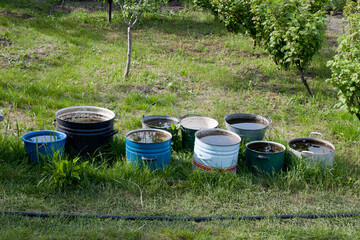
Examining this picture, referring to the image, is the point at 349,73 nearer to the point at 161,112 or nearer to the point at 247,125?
the point at 247,125

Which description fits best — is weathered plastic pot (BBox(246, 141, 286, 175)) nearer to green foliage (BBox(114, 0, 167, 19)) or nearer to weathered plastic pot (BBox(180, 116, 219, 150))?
weathered plastic pot (BBox(180, 116, 219, 150))

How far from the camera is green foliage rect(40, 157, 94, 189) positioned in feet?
11.9

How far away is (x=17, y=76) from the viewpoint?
655 centimetres

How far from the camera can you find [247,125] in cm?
467

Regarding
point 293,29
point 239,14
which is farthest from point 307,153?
point 239,14

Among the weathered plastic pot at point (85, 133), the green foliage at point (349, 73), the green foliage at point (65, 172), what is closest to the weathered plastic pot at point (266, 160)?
the green foliage at point (349, 73)

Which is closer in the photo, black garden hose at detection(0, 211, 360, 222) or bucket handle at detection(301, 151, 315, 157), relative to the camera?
black garden hose at detection(0, 211, 360, 222)

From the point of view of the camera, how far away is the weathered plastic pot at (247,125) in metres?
4.34

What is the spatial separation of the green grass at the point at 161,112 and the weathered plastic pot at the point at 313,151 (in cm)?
11

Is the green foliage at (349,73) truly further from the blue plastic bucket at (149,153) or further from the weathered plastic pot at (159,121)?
the blue plastic bucket at (149,153)

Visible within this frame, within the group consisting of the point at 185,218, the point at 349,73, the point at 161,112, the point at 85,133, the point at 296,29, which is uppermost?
the point at 296,29

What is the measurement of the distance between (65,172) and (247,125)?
7.31ft

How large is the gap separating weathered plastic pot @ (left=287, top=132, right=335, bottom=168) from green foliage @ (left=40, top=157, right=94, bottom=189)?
2.20 metres

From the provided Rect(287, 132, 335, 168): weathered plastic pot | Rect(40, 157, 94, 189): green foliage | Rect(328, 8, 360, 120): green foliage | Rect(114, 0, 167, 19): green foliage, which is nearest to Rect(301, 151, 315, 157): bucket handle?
Rect(287, 132, 335, 168): weathered plastic pot
